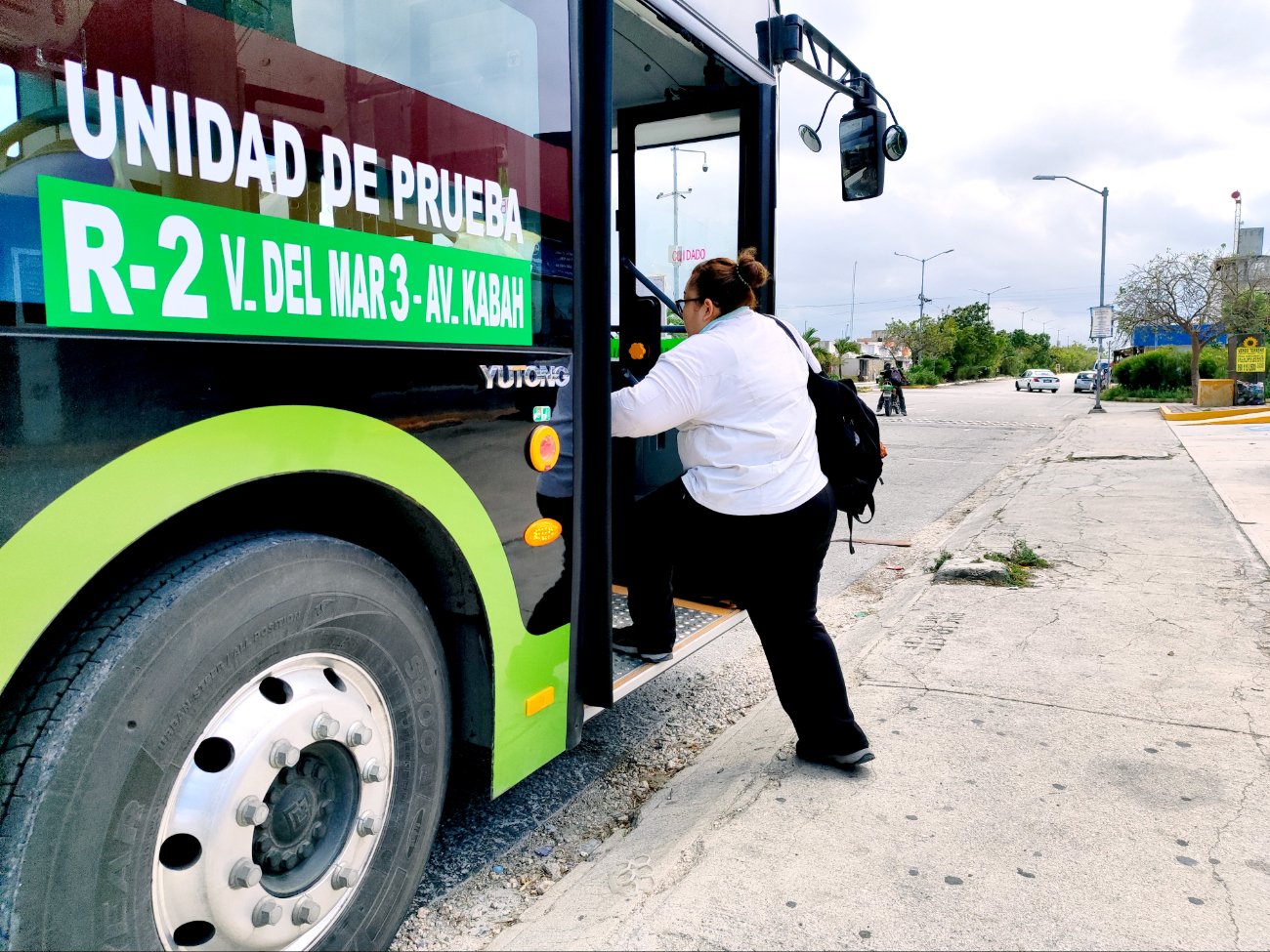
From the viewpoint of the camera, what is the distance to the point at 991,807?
2908mm

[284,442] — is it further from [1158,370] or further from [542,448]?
[1158,370]

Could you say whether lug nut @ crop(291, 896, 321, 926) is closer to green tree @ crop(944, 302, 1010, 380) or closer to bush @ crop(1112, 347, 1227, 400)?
bush @ crop(1112, 347, 1227, 400)

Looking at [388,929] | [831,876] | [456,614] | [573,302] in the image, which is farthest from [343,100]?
[831,876]

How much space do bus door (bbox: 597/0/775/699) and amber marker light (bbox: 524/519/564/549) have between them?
Answer: 2.82 feet

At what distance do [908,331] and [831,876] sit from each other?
7494 centimetres

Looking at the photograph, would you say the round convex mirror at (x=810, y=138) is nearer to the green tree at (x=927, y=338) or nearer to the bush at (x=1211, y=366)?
the bush at (x=1211, y=366)

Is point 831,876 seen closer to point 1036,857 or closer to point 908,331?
point 1036,857

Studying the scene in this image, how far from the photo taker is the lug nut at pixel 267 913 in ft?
5.94

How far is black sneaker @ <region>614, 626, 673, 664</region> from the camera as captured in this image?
3484 mm

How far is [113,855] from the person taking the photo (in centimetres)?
154

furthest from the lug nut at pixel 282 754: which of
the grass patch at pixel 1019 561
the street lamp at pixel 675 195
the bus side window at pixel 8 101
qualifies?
the grass patch at pixel 1019 561

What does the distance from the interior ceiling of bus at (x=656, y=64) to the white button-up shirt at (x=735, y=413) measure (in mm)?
1133

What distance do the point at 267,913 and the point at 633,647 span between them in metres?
1.89

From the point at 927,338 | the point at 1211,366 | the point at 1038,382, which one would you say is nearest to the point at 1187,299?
the point at 1211,366
